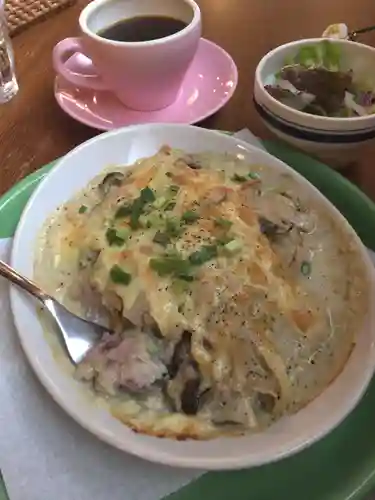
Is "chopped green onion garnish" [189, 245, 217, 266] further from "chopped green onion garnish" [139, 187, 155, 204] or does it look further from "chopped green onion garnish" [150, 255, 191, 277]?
"chopped green onion garnish" [139, 187, 155, 204]

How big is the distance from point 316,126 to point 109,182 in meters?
0.30

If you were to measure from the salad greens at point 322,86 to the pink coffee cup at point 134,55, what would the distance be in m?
0.15

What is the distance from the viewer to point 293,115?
100 centimetres

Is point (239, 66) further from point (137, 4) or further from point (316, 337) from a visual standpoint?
point (316, 337)

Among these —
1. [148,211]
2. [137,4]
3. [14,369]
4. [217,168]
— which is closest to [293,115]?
[217,168]

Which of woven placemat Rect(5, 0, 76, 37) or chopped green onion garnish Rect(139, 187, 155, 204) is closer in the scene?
chopped green onion garnish Rect(139, 187, 155, 204)

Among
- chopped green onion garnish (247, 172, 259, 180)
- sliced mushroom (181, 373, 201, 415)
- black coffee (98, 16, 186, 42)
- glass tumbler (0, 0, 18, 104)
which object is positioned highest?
black coffee (98, 16, 186, 42)

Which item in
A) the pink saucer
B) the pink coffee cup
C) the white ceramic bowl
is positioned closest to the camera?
the white ceramic bowl

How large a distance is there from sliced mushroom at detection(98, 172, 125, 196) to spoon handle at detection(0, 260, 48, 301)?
0.20m

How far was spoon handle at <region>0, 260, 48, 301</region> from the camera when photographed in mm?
828

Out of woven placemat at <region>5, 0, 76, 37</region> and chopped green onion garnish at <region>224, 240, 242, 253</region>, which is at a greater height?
A: woven placemat at <region>5, 0, 76, 37</region>

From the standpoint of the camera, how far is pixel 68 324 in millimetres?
817

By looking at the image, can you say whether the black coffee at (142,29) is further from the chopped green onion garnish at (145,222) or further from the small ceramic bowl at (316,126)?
the chopped green onion garnish at (145,222)

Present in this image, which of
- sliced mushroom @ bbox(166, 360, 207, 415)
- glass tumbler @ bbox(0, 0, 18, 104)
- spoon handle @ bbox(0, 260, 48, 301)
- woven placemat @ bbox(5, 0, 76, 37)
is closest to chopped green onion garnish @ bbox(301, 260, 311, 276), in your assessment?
sliced mushroom @ bbox(166, 360, 207, 415)
